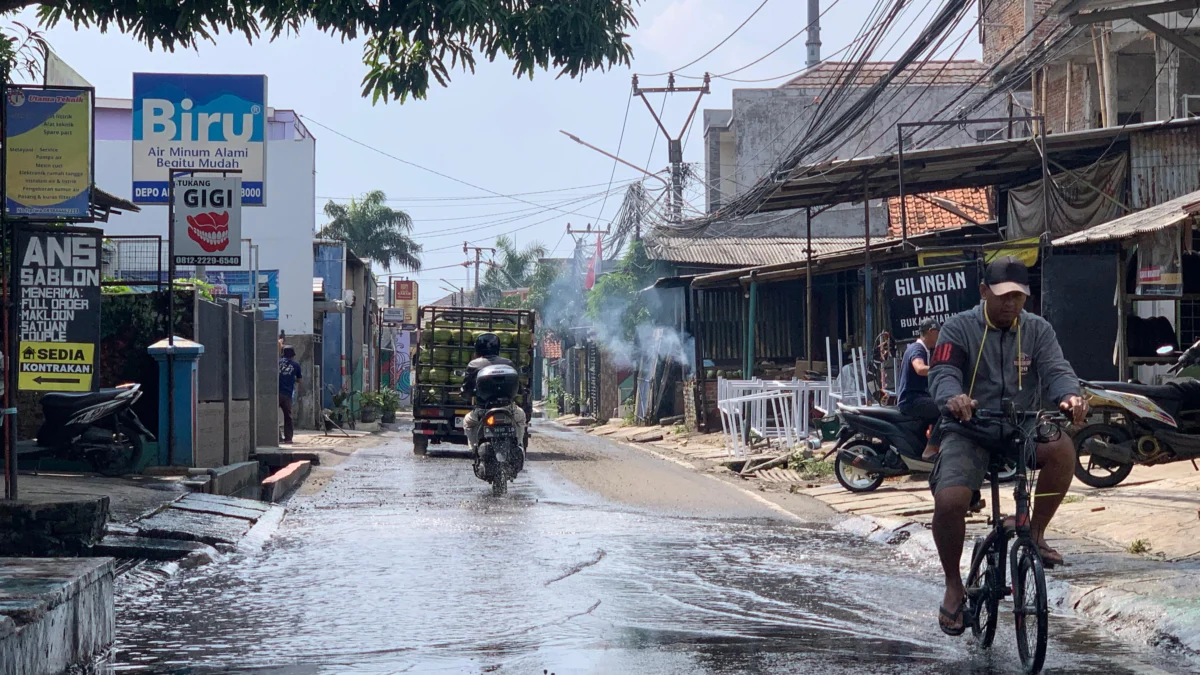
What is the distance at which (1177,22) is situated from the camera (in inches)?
821

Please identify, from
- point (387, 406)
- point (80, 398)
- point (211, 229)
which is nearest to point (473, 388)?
point (80, 398)

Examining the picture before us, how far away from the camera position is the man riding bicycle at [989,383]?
Answer: 5.59 meters

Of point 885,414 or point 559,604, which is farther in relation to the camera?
point 885,414

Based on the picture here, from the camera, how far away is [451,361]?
21641mm

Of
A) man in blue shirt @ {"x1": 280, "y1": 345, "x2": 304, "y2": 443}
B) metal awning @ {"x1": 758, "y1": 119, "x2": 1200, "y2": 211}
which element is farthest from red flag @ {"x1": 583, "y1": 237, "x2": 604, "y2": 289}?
metal awning @ {"x1": 758, "y1": 119, "x2": 1200, "y2": 211}

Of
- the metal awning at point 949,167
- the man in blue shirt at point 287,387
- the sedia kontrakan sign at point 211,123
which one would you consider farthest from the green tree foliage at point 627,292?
the metal awning at point 949,167

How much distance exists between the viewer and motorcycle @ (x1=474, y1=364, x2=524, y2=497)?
13.1 m

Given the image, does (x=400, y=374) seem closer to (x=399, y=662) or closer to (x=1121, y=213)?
(x=1121, y=213)

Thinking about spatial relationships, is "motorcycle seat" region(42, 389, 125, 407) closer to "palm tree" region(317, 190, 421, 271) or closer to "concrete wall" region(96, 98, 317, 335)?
"concrete wall" region(96, 98, 317, 335)

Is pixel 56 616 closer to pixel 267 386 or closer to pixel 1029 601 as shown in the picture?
pixel 1029 601

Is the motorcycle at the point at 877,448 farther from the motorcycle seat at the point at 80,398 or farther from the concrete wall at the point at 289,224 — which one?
the concrete wall at the point at 289,224

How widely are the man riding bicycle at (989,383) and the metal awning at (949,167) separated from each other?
430 inches

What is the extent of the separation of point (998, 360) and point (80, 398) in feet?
33.9

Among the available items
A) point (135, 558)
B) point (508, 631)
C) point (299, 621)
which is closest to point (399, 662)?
point (508, 631)
